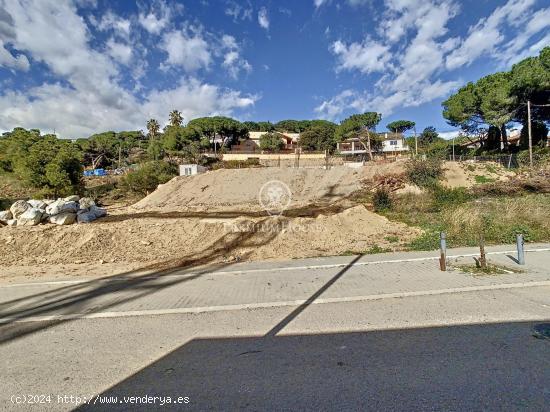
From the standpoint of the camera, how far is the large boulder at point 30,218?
479 inches

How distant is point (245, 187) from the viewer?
27828mm

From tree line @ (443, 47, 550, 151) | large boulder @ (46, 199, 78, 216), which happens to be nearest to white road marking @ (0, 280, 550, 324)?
large boulder @ (46, 199, 78, 216)

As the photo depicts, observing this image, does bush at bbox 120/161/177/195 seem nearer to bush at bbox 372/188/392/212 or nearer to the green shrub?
bush at bbox 372/188/392/212

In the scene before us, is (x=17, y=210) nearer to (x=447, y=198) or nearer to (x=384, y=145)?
(x=447, y=198)

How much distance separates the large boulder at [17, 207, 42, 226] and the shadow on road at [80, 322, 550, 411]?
12.4 metres

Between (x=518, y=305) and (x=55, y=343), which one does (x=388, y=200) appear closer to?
(x=518, y=305)

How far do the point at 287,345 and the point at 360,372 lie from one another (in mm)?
944

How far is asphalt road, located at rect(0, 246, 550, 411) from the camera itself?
263 centimetres

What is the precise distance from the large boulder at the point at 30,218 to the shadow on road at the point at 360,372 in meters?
12.4

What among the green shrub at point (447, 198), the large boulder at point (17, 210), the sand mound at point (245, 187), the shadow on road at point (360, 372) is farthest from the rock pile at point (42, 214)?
the green shrub at point (447, 198)

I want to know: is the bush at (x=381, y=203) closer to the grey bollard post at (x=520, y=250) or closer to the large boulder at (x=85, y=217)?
the grey bollard post at (x=520, y=250)

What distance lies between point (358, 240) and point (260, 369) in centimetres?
788

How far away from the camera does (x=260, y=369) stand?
9.96 feet

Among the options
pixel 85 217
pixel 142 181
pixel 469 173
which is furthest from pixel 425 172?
pixel 142 181
